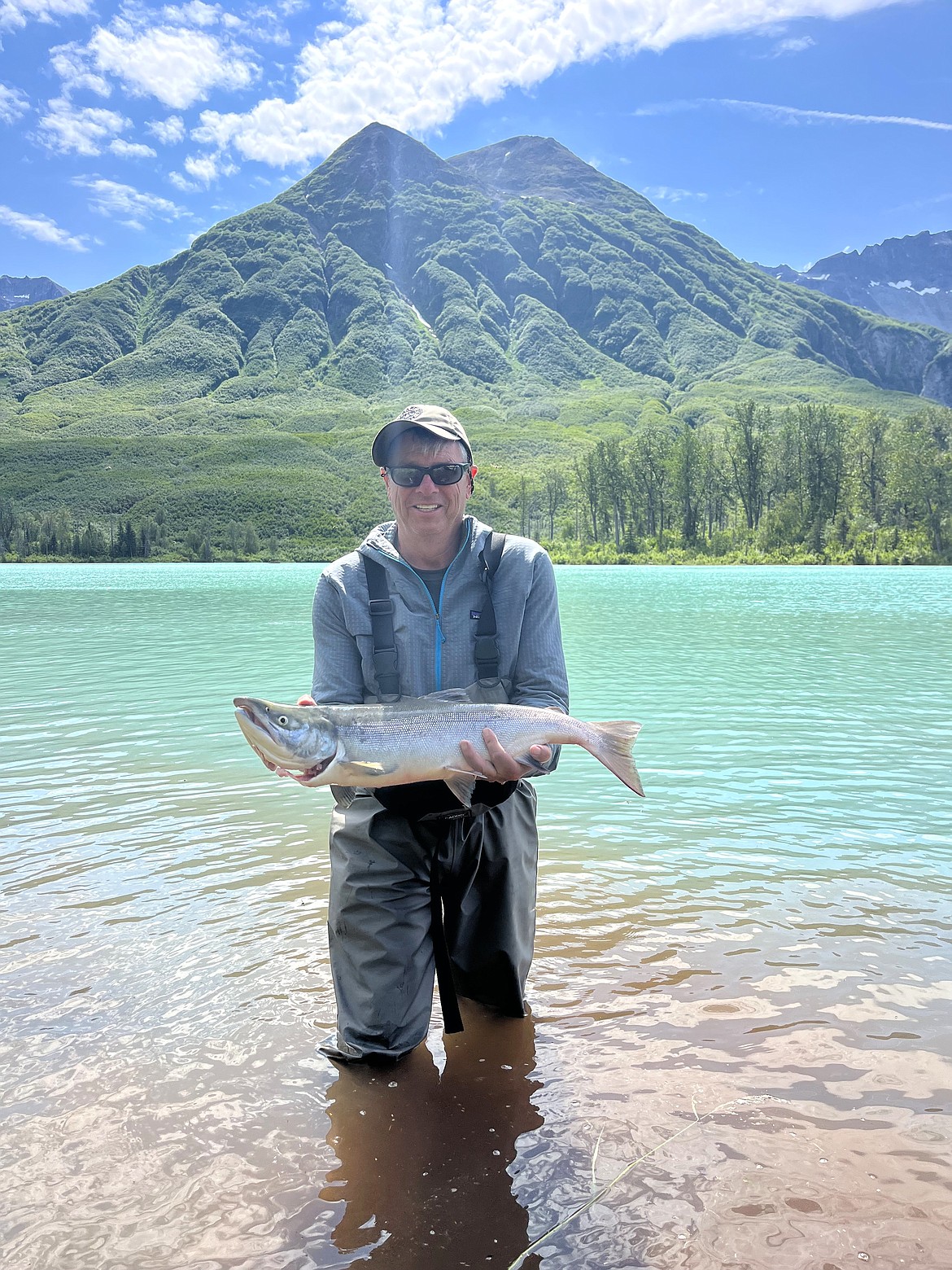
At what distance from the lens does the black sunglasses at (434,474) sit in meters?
4.36

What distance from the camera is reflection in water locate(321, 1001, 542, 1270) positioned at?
3.44 m

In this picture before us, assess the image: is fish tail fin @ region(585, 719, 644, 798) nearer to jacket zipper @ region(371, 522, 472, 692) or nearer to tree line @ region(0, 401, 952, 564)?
jacket zipper @ region(371, 522, 472, 692)

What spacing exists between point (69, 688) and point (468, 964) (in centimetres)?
1714

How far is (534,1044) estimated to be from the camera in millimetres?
4996

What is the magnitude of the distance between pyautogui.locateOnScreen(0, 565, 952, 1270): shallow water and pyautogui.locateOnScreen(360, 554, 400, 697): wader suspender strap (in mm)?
1962

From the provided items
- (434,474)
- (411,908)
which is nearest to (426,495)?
(434,474)

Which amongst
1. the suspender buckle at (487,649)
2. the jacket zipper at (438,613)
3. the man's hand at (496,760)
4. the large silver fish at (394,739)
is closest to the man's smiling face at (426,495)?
the jacket zipper at (438,613)

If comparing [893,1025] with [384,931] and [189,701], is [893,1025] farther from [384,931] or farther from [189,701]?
[189,701]

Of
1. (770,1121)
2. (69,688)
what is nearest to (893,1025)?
(770,1121)

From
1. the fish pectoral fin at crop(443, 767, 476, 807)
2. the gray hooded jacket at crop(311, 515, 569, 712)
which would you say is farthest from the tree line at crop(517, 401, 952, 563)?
the fish pectoral fin at crop(443, 767, 476, 807)

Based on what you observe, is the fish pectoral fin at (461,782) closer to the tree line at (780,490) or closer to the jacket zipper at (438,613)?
the jacket zipper at (438,613)

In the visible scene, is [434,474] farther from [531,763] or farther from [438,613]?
[531,763]

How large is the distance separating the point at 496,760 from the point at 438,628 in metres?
0.78

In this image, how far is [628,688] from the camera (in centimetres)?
1878
